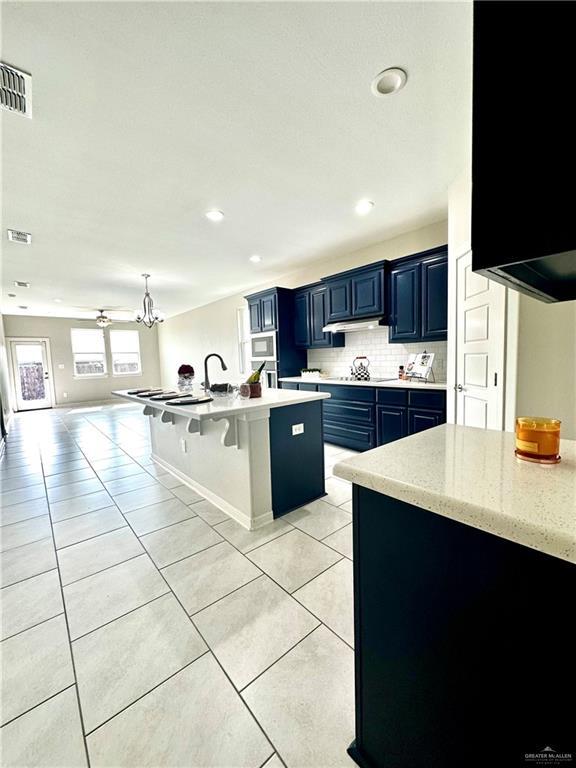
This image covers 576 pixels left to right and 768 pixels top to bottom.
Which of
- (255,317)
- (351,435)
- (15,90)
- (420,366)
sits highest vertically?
(15,90)

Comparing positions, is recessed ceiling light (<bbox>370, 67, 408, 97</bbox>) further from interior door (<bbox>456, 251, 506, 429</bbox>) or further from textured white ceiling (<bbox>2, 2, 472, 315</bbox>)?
interior door (<bbox>456, 251, 506, 429</bbox>)

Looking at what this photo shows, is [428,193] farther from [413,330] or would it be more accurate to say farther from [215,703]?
[215,703]

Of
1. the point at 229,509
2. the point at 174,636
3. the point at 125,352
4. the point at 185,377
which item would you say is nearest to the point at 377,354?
the point at 185,377

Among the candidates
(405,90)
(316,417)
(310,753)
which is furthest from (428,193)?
(310,753)

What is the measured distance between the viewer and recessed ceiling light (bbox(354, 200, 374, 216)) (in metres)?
3.10

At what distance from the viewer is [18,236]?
3576mm

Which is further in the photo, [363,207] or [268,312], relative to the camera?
[268,312]

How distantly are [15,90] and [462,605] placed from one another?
301cm

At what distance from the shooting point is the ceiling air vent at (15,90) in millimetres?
1601

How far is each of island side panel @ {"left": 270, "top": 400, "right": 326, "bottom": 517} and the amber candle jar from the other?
5.80ft

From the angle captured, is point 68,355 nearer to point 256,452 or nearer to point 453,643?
point 256,452

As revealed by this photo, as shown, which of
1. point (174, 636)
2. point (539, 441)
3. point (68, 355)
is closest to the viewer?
point (539, 441)

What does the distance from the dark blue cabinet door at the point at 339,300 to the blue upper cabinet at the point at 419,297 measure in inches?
24.1

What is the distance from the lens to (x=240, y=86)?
5.71 feet
